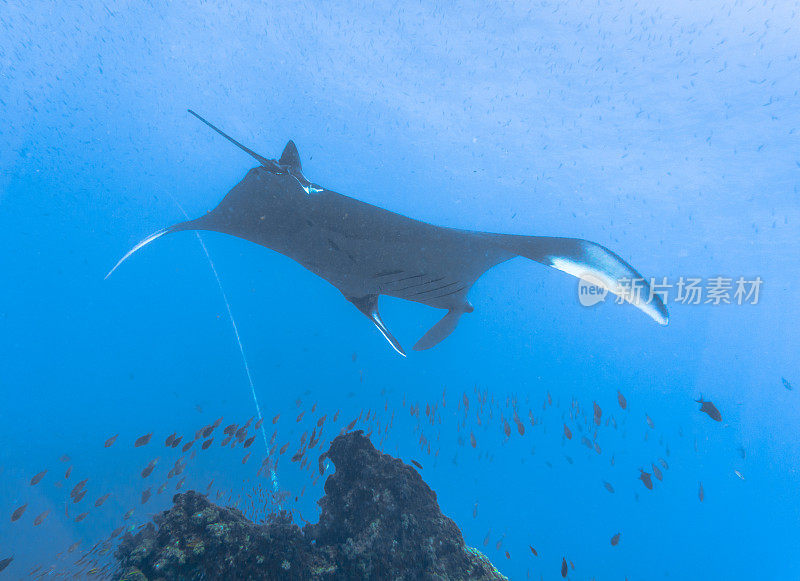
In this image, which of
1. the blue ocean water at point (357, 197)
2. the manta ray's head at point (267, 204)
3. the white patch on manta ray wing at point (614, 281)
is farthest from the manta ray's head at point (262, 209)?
the blue ocean water at point (357, 197)

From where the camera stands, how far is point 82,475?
523 inches

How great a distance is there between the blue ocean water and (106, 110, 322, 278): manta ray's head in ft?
17.1

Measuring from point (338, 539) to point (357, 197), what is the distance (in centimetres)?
1440

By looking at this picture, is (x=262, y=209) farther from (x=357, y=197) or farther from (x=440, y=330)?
(x=357, y=197)

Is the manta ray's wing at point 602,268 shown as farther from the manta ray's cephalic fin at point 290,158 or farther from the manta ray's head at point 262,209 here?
the manta ray's cephalic fin at point 290,158

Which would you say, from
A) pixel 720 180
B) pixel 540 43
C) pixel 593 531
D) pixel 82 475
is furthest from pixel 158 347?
pixel 593 531

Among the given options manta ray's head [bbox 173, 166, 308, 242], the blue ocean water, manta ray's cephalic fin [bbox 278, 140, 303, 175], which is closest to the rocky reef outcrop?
manta ray's head [bbox 173, 166, 308, 242]

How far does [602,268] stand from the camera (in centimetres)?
296

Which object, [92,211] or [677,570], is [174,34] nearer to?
[92,211]

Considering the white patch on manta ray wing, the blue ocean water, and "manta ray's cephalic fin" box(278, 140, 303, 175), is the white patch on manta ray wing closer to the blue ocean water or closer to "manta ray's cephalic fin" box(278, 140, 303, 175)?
"manta ray's cephalic fin" box(278, 140, 303, 175)

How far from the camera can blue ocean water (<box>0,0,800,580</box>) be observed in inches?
439

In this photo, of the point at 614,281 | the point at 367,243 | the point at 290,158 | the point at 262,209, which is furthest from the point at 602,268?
the point at 262,209

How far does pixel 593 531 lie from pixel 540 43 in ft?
91.1

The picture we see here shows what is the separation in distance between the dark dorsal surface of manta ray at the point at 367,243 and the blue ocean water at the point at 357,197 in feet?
16.9
